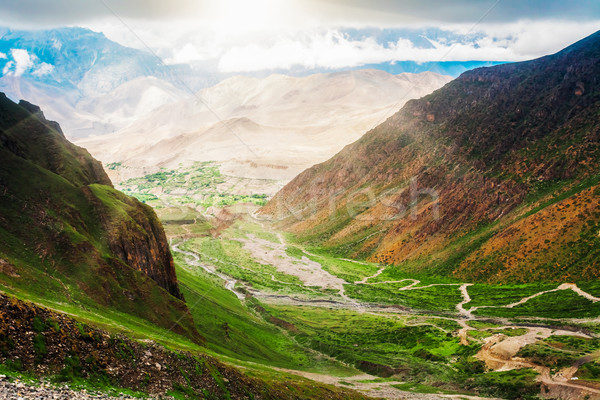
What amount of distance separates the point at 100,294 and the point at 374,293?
97.7 m

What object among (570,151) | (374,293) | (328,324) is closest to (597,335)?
(328,324)

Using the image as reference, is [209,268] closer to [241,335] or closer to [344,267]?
[344,267]

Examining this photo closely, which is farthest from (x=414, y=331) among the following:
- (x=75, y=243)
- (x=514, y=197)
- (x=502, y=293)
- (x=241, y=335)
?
(x=514, y=197)

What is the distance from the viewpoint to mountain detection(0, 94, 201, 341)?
47188mm

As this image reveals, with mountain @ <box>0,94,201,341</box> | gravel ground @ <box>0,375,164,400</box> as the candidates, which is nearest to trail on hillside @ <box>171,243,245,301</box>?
mountain @ <box>0,94,201,341</box>

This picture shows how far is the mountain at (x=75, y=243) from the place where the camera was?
4719cm

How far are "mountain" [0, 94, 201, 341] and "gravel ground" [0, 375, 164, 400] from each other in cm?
1992

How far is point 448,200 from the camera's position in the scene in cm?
17688

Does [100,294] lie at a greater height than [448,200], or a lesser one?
lesser

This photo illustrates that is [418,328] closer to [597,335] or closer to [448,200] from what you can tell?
[597,335]

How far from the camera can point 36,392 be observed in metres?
20.8

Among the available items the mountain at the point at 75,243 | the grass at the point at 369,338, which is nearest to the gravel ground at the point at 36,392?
the mountain at the point at 75,243

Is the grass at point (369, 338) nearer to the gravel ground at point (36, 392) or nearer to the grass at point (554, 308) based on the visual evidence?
the grass at point (554, 308)

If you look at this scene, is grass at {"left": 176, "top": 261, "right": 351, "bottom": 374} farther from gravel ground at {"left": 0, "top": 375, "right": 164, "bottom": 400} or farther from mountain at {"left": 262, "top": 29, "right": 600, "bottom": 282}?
mountain at {"left": 262, "top": 29, "right": 600, "bottom": 282}
